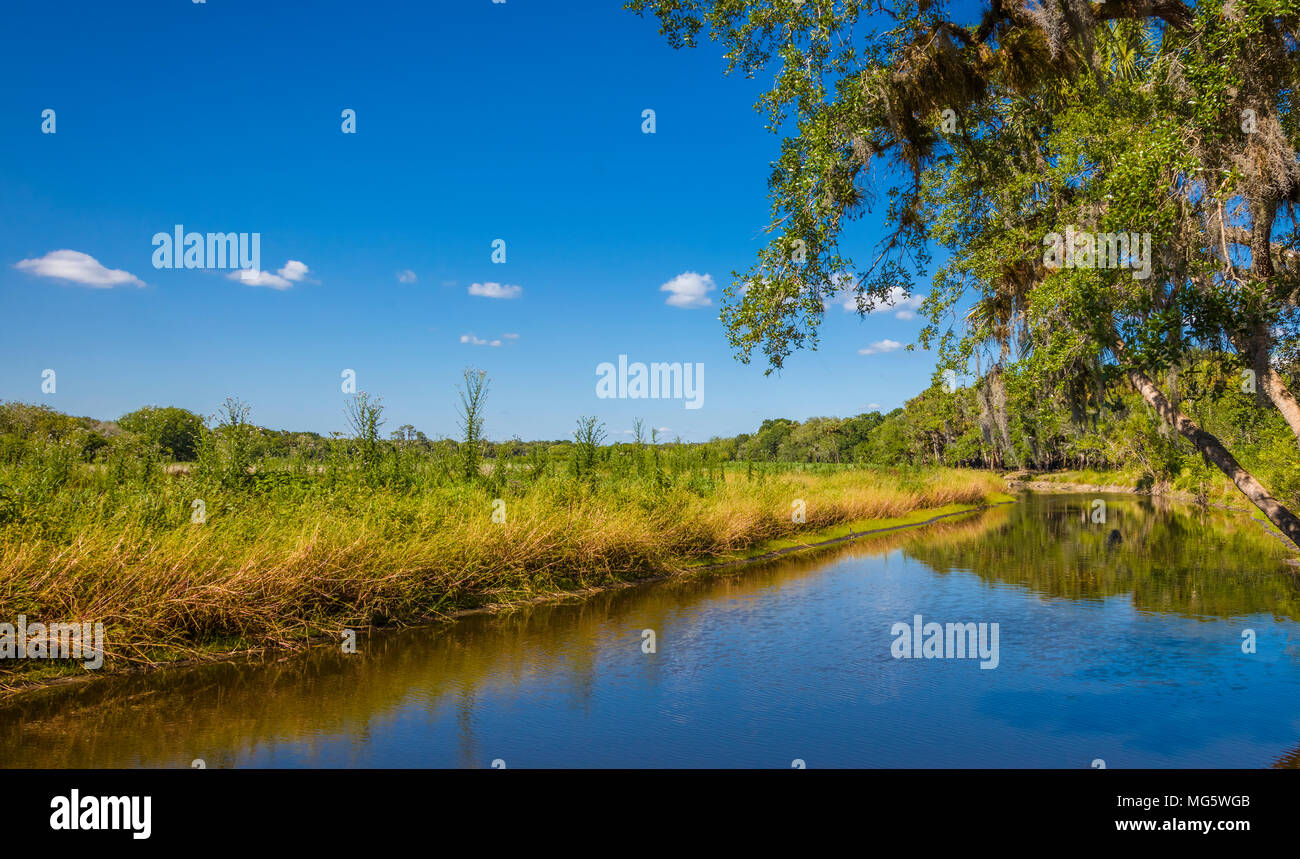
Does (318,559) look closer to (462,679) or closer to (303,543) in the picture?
(303,543)

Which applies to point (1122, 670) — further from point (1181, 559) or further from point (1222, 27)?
point (1181, 559)

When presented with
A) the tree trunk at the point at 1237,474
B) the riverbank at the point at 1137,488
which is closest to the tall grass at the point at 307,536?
the tree trunk at the point at 1237,474

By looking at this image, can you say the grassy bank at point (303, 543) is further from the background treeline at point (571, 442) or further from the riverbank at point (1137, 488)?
the riverbank at point (1137, 488)

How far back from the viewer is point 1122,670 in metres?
9.23

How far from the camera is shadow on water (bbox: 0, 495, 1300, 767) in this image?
21.6 ft

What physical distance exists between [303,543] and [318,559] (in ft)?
1.10


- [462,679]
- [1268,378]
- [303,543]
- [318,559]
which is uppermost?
[1268,378]

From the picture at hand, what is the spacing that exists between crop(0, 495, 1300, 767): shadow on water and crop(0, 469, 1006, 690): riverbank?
0.54 meters

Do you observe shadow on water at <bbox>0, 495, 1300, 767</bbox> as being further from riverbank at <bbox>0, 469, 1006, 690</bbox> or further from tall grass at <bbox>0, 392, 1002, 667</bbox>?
tall grass at <bbox>0, 392, 1002, 667</bbox>

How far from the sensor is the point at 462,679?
28.9 ft

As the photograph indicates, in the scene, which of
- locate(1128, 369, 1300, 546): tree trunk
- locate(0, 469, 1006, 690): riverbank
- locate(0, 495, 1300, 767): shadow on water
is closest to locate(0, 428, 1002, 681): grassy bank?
locate(0, 469, 1006, 690): riverbank

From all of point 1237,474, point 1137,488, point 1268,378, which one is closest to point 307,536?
point 1237,474

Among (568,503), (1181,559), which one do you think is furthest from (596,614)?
(1181,559)

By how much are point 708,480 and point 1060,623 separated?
1207 centimetres
